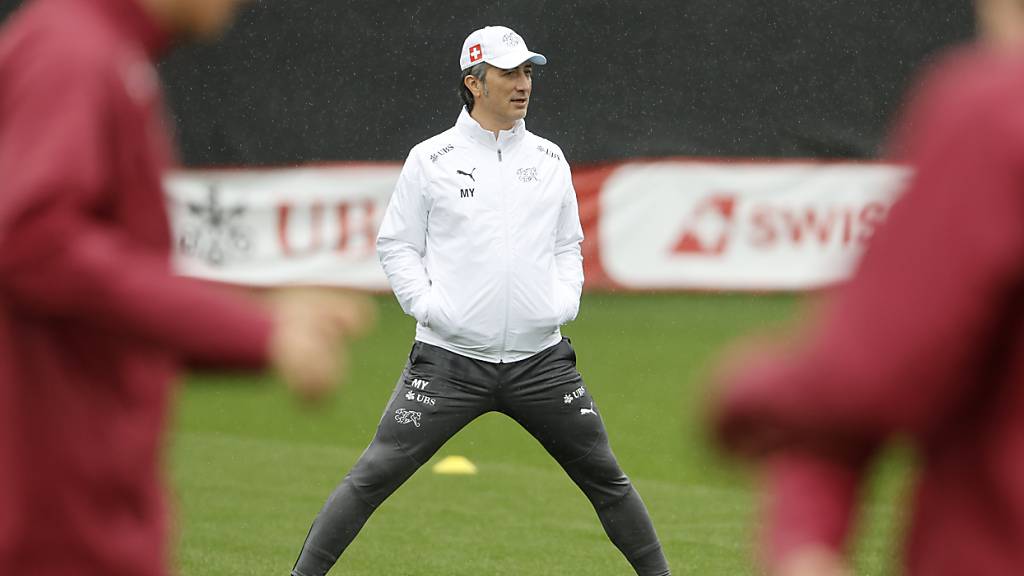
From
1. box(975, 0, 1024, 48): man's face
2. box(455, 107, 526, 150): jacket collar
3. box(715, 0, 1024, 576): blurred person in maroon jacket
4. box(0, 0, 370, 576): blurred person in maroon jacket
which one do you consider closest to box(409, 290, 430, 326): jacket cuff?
box(455, 107, 526, 150): jacket collar

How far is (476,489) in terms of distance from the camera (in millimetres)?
8086

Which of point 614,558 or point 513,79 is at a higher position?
point 513,79

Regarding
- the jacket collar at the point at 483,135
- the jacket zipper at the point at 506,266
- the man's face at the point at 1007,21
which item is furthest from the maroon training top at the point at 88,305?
the jacket collar at the point at 483,135

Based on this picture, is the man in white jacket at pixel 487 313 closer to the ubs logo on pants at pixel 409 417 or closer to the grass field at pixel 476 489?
the ubs logo on pants at pixel 409 417

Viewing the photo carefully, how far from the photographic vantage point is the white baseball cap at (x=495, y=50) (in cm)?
582

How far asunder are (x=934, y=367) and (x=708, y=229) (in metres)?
12.2

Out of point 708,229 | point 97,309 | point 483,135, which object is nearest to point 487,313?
point 483,135

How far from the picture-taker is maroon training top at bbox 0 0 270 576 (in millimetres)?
2045

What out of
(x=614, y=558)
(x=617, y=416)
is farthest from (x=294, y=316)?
(x=617, y=416)

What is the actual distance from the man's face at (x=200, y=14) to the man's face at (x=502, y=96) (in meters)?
3.43

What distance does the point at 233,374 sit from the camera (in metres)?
2.19

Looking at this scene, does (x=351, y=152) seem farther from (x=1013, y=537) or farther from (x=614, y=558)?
(x=1013, y=537)

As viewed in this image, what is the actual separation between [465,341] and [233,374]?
3348mm

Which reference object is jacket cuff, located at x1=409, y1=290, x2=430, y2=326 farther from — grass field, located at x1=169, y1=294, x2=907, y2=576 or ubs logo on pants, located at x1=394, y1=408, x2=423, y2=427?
grass field, located at x1=169, y1=294, x2=907, y2=576
